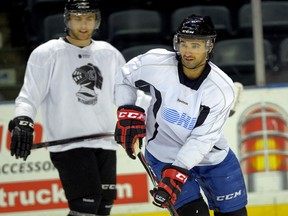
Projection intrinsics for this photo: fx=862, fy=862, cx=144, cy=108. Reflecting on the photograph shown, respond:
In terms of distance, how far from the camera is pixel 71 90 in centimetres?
385

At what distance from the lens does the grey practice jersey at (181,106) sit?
3189 mm

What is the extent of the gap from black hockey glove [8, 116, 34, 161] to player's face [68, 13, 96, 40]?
445mm

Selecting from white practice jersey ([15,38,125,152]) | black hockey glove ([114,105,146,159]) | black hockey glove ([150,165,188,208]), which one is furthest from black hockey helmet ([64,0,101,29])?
black hockey glove ([150,165,188,208])

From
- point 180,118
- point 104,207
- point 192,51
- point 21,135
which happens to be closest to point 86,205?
point 104,207

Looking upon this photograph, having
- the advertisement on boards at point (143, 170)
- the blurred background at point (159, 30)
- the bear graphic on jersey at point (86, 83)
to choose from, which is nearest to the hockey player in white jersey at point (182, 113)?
the bear graphic on jersey at point (86, 83)

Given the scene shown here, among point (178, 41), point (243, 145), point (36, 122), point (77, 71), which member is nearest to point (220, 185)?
point (178, 41)

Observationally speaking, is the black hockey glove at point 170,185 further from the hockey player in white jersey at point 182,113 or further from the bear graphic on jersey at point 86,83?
the bear graphic on jersey at point 86,83

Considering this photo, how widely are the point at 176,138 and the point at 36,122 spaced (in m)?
1.44

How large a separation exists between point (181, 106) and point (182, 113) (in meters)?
0.03

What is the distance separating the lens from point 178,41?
321 centimetres

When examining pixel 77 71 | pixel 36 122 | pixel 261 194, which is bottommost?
pixel 261 194

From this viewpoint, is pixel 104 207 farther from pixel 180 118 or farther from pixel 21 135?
pixel 180 118

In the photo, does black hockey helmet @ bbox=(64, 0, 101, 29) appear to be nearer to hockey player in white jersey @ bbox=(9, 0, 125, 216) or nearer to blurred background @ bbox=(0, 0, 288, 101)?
hockey player in white jersey @ bbox=(9, 0, 125, 216)

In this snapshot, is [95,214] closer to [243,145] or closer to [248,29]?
[243,145]
